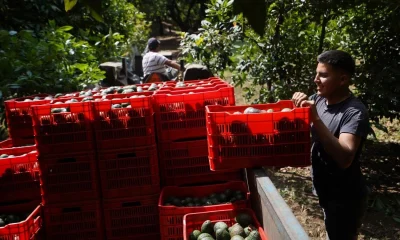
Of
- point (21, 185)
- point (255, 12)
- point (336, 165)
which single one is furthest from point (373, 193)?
point (255, 12)

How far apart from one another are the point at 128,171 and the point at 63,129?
563 mm

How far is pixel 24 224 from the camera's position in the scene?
2793 millimetres

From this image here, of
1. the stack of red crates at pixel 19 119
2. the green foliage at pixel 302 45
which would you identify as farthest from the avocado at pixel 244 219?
the green foliage at pixel 302 45

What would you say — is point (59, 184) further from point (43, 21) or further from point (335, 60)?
point (43, 21)

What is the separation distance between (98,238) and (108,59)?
5.88 metres

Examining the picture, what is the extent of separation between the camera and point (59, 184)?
3115 mm

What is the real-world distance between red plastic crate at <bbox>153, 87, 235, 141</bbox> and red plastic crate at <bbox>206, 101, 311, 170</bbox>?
18.3 inches

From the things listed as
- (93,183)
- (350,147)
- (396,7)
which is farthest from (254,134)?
(396,7)

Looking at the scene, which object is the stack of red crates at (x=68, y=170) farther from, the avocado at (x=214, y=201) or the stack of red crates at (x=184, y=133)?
the avocado at (x=214, y=201)

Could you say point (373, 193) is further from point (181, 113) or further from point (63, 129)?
point (63, 129)

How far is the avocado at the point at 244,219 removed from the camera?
2820mm

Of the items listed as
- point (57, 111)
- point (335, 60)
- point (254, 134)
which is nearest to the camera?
point (335, 60)

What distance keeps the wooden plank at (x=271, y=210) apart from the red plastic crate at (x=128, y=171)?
0.74m

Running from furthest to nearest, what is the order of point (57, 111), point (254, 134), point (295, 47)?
point (295, 47), point (57, 111), point (254, 134)
